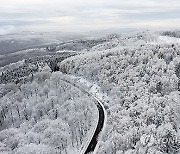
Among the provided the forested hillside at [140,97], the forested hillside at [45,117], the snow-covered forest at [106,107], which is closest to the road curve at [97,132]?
the snow-covered forest at [106,107]

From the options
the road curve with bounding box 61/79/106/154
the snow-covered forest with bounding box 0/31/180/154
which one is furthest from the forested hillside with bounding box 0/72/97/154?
the road curve with bounding box 61/79/106/154

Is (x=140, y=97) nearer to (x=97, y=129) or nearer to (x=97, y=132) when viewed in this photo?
(x=97, y=129)

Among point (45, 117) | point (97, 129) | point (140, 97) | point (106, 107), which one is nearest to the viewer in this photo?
point (97, 129)

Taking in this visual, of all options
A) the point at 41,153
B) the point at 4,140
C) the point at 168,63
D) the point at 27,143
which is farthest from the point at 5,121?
the point at 168,63

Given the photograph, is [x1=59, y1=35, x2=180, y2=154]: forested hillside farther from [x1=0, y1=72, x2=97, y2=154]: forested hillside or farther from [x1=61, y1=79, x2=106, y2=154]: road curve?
[x1=0, y1=72, x2=97, y2=154]: forested hillside

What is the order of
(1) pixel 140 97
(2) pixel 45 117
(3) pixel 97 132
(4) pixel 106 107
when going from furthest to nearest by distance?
(4) pixel 106 107 → (2) pixel 45 117 → (1) pixel 140 97 → (3) pixel 97 132

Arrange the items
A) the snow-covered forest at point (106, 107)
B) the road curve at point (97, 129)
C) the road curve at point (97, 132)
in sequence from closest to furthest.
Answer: the snow-covered forest at point (106, 107) → the road curve at point (97, 129) → the road curve at point (97, 132)

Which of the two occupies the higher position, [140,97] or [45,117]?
[140,97]

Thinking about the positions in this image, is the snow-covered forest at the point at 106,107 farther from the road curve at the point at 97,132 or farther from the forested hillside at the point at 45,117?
the road curve at the point at 97,132

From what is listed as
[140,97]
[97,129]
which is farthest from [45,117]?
→ [140,97]
